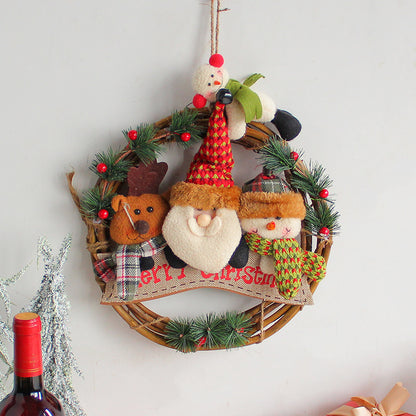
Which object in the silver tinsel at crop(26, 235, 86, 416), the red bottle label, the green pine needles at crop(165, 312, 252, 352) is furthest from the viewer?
the green pine needles at crop(165, 312, 252, 352)

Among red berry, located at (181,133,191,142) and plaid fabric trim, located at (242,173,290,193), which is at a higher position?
red berry, located at (181,133,191,142)

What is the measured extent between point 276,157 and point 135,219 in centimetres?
28

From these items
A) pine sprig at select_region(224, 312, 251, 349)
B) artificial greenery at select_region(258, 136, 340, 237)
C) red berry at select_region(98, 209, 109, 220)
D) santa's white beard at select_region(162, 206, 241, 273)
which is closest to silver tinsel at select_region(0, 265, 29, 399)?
red berry at select_region(98, 209, 109, 220)

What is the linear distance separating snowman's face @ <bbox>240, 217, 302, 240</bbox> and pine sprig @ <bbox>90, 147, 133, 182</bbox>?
233 mm

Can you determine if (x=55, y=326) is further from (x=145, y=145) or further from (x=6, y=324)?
(x=145, y=145)

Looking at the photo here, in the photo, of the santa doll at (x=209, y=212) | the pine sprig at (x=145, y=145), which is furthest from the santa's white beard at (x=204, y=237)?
the pine sprig at (x=145, y=145)

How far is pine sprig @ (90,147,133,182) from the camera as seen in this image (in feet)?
2.58

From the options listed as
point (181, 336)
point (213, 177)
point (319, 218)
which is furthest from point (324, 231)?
point (181, 336)

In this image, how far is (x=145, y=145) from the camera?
782mm

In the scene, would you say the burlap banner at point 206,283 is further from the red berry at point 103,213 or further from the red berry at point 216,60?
the red berry at point 216,60

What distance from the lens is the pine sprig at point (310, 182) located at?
2.71 ft

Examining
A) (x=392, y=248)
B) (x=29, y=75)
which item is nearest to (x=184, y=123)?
(x=29, y=75)

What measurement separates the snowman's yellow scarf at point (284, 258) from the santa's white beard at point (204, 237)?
0.16 feet

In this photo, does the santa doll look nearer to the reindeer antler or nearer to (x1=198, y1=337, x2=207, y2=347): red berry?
the reindeer antler
